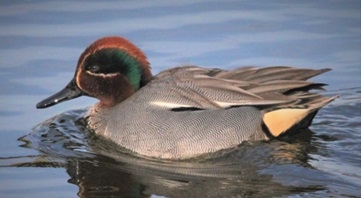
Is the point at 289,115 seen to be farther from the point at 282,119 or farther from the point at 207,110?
the point at 207,110

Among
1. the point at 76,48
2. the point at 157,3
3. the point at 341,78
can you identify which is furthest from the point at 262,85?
the point at 157,3

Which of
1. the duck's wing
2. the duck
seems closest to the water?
the duck

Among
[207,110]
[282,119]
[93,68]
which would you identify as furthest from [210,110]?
[93,68]

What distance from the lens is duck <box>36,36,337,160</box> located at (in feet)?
26.0

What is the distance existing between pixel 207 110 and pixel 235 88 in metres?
0.32

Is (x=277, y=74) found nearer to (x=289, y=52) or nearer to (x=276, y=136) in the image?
(x=276, y=136)

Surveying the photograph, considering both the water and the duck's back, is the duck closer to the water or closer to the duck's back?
the duck's back

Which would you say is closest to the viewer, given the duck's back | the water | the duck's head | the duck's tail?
the water

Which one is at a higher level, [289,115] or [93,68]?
[93,68]

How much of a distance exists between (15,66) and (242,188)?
3.92 meters

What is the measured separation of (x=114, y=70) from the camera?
339 inches

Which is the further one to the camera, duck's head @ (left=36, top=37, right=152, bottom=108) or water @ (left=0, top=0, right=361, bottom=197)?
duck's head @ (left=36, top=37, right=152, bottom=108)

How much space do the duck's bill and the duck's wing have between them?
34.8 inches

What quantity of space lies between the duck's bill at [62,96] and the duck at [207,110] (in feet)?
1.46
